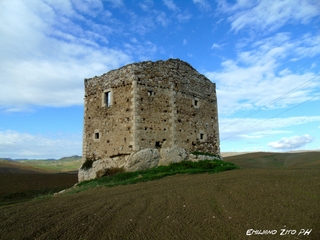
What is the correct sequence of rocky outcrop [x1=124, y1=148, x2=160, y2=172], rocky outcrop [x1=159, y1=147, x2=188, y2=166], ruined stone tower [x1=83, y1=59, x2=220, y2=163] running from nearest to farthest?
1. rocky outcrop [x1=124, y1=148, x2=160, y2=172]
2. rocky outcrop [x1=159, y1=147, x2=188, y2=166]
3. ruined stone tower [x1=83, y1=59, x2=220, y2=163]

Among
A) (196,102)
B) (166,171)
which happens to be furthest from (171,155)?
(196,102)

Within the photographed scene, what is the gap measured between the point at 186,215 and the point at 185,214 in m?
0.08

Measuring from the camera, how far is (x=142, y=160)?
557 inches

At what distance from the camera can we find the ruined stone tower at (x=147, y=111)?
14.9 meters

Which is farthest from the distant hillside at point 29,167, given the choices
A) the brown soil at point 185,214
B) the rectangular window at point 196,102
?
the brown soil at point 185,214

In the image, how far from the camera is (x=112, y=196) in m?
8.49

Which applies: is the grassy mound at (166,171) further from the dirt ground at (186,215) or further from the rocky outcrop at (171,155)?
the dirt ground at (186,215)

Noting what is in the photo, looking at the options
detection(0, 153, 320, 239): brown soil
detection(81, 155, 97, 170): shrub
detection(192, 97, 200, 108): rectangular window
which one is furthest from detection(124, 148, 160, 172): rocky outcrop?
detection(0, 153, 320, 239): brown soil

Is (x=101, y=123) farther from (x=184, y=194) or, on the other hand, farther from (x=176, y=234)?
(x=176, y=234)

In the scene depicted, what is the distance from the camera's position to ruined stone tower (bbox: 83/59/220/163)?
1488 centimetres

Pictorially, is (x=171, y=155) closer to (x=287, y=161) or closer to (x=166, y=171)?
(x=166, y=171)

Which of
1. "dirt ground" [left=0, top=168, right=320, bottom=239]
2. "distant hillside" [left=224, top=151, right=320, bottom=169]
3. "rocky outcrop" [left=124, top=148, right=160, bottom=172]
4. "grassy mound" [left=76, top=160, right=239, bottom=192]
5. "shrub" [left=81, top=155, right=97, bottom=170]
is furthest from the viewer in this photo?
"distant hillside" [left=224, top=151, right=320, bottom=169]

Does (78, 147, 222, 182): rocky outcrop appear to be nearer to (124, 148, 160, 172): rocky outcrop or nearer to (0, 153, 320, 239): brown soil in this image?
(124, 148, 160, 172): rocky outcrop

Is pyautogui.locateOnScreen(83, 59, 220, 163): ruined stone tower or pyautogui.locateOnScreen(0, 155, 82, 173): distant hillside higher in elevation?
pyautogui.locateOnScreen(83, 59, 220, 163): ruined stone tower
